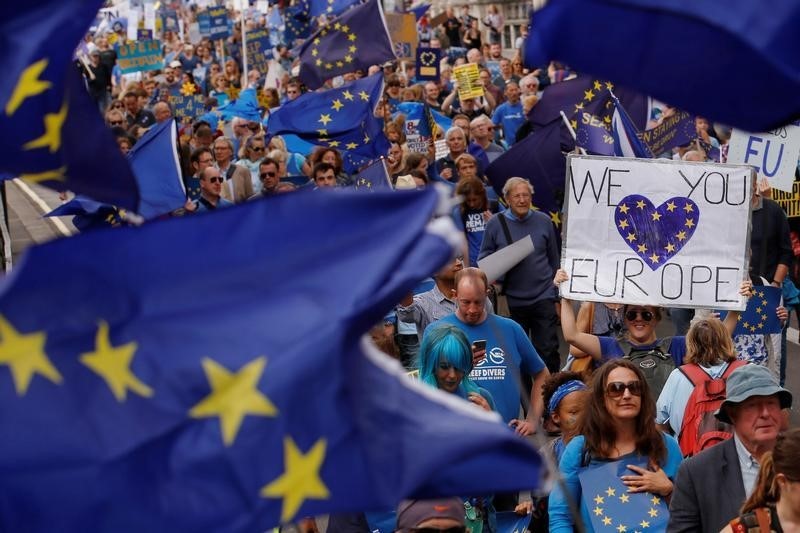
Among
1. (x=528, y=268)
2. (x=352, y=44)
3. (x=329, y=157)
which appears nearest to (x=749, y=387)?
(x=528, y=268)

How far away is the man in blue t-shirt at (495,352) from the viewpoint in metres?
8.31

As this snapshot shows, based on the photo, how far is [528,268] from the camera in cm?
1151

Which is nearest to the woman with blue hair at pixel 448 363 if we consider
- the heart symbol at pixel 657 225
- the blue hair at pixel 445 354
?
the blue hair at pixel 445 354

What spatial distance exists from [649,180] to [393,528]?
10.9 ft

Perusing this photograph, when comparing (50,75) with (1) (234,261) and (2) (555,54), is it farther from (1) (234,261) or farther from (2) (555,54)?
(2) (555,54)

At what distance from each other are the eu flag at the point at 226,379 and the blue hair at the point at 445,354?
3.40 metres

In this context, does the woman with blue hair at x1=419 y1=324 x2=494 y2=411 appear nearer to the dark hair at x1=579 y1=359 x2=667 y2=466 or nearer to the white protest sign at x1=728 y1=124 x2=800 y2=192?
the dark hair at x1=579 y1=359 x2=667 y2=466

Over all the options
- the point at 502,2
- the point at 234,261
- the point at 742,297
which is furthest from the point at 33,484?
the point at 502,2

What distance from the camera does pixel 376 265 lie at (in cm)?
368

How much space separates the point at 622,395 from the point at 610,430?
5.8 inches

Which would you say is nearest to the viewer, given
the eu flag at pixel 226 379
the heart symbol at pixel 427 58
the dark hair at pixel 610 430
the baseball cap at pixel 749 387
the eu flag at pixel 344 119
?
the eu flag at pixel 226 379

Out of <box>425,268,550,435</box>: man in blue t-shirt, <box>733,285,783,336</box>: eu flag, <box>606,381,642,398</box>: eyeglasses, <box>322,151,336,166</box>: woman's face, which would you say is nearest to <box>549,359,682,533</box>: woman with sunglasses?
<box>606,381,642,398</box>: eyeglasses

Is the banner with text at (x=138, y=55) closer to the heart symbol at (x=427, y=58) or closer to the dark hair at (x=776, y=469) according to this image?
the heart symbol at (x=427, y=58)

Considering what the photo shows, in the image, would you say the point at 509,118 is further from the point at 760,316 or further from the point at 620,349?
the point at 620,349
